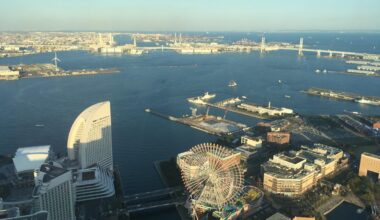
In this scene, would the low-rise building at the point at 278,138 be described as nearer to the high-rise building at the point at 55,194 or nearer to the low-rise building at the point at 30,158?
the low-rise building at the point at 30,158

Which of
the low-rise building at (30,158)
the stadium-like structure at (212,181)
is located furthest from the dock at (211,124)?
the low-rise building at (30,158)

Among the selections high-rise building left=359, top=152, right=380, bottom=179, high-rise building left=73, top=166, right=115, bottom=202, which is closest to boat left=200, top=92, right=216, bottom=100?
high-rise building left=359, top=152, right=380, bottom=179

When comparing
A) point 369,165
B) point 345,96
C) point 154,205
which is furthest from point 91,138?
point 345,96

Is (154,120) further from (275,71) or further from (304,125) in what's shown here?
(275,71)

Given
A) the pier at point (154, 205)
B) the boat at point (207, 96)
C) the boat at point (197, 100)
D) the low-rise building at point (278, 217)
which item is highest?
the boat at point (207, 96)

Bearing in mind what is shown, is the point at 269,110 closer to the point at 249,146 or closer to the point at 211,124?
the point at 211,124

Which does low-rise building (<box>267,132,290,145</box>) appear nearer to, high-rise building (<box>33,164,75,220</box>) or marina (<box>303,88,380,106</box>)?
high-rise building (<box>33,164,75,220</box>)
